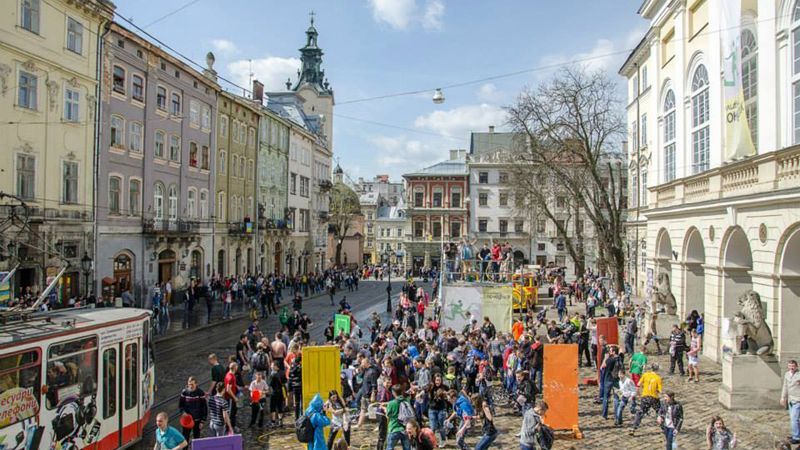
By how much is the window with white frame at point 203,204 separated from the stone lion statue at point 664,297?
27684 mm

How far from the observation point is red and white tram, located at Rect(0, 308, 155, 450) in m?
9.05

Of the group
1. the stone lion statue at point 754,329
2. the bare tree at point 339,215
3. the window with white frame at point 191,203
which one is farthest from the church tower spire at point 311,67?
the stone lion statue at point 754,329

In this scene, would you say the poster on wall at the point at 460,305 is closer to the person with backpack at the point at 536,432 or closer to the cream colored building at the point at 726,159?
the cream colored building at the point at 726,159

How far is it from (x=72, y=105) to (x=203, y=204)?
14.3 meters

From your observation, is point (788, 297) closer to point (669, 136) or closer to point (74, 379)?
point (669, 136)

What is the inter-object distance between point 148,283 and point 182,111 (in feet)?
35.2

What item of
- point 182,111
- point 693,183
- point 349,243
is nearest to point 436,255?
point 349,243

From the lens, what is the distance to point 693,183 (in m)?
22.3

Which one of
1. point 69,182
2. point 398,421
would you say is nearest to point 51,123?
point 69,182

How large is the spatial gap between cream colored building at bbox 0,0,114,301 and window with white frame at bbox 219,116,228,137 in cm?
1466

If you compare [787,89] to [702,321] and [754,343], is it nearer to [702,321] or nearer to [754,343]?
[754,343]

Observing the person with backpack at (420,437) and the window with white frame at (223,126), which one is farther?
the window with white frame at (223,126)

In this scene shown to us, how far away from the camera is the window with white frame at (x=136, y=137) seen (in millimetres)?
32294

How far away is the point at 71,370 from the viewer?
1005 centimetres
